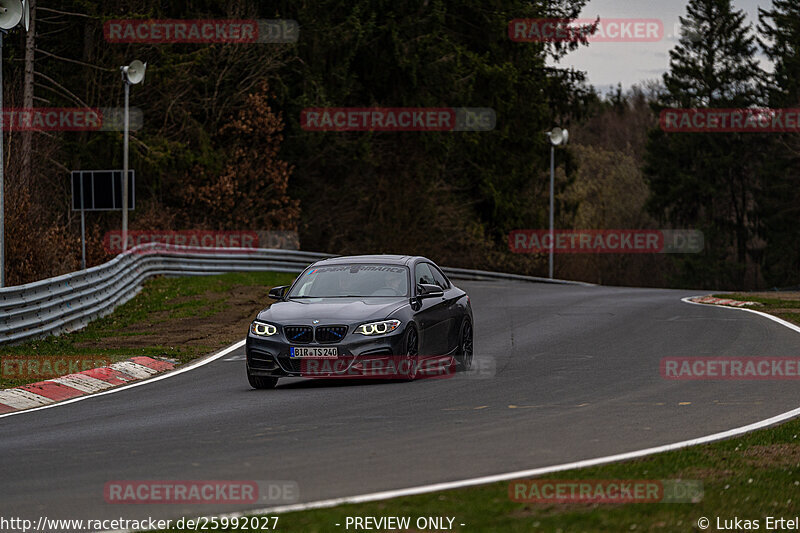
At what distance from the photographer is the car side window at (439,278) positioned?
16453mm

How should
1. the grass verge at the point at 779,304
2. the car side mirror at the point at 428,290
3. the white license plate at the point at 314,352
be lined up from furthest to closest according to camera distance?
the grass verge at the point at 779,304 → the car side mirror at the point at 428,290 → the white license plate at the point at 314,352

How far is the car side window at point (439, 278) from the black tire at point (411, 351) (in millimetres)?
2061

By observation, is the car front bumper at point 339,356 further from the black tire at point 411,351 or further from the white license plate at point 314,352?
the black tire at point 411,351

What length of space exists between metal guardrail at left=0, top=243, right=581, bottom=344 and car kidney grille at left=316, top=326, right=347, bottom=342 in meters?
6.38

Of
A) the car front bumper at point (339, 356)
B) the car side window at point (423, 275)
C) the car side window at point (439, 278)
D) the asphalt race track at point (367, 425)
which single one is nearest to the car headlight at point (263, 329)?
the car front bumper at point (339, 356)

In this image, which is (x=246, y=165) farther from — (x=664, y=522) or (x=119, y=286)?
(x=664, y=522)

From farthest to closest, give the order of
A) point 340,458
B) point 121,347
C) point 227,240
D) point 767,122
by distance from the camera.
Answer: point 767,122 → point 227,240 → point 121,347 → point 340,458

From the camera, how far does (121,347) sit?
18.8 metres

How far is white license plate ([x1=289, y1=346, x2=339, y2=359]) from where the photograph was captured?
1384 centimetres

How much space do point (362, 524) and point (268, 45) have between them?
44.7m

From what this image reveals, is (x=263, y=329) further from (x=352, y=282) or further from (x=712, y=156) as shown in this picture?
(x=712, y=156)

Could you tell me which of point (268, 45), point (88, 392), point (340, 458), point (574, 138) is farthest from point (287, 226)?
point (574, 138)

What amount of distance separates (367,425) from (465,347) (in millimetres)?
5345

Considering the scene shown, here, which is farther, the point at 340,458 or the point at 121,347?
the point at 121,347
